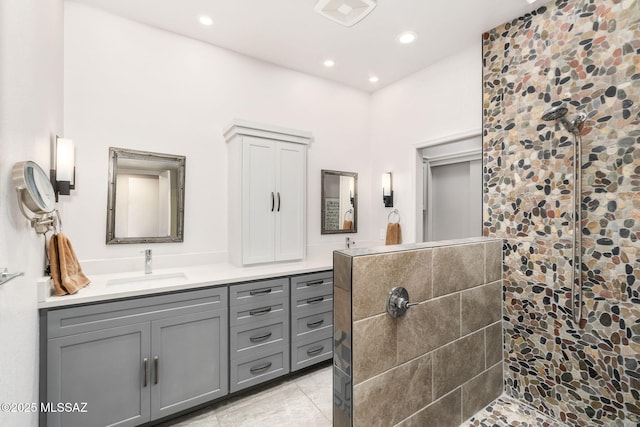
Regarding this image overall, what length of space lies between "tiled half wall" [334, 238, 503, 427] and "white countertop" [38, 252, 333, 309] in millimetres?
1101

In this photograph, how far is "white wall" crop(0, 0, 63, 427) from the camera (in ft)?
3.43

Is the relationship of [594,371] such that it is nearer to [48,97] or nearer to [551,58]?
[551,58]

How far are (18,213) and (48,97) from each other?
2.85 ft

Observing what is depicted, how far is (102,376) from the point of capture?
1.67m

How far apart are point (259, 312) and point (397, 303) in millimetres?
1241

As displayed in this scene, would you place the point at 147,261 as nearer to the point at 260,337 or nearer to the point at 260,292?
the point at 260,292

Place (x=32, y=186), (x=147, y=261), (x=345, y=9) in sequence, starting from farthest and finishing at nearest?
1. (x=147, y=261)
2. (x=345, y=9)
3. (x=32, y=186)

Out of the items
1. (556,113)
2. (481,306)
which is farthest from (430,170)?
(481,306)

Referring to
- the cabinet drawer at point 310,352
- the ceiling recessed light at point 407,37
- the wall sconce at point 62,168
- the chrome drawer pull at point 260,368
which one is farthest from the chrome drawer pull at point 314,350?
the ceiling recessed light at point 407,37

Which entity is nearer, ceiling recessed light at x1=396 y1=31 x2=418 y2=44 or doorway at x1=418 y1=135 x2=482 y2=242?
ceiling recessed light at x1=396 y1=31 x2=418 y2=44

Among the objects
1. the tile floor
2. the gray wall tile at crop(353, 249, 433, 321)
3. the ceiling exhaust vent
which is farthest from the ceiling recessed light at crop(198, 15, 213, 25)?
the tile floor

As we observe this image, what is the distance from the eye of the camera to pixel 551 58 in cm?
193

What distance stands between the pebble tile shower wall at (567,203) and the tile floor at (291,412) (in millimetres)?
163

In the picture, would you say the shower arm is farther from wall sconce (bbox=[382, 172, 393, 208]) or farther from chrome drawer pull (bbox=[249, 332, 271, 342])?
chrome drawer pull (bbox=[249, 332, 271, 342])
